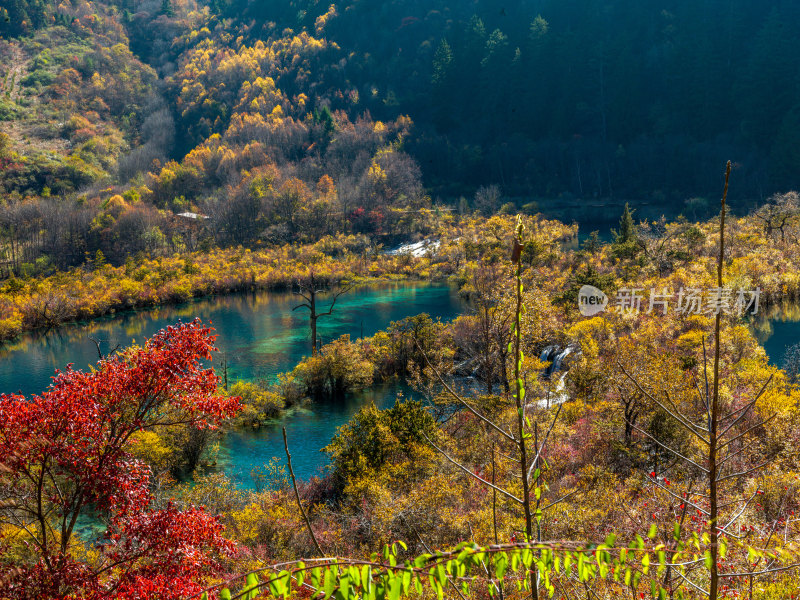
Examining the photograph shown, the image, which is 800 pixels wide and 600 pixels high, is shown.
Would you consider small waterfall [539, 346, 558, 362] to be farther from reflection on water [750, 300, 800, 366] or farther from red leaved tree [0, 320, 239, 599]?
red leaved tree [0, 320, 239, 599]

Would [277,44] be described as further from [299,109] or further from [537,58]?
[537,58]

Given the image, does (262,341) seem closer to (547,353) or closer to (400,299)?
(400,299)

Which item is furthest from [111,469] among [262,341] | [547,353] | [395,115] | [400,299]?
[395,115]

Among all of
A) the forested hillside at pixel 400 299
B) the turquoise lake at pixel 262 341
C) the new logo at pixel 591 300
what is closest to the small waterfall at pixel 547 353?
the forested hillside at pixel 400 299

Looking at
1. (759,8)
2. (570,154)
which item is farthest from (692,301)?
(759,8)

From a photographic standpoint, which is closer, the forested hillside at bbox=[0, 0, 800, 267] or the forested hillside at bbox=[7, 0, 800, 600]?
the forested hillside at bbox=[7, 0, 800, 600]

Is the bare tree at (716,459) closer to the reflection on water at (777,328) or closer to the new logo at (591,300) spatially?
the reflection on water at (777,328)

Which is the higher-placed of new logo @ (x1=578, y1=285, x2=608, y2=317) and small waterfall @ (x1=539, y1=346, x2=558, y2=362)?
new logo @ (x1=578, y1=285, x2=608, y2=317)

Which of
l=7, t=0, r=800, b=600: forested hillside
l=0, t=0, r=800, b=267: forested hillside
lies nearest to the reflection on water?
l=7, t=0, r=800, b=600: forested hillside
